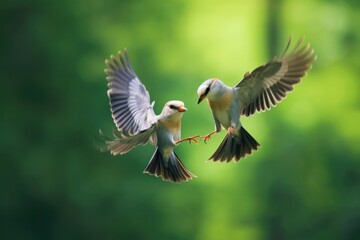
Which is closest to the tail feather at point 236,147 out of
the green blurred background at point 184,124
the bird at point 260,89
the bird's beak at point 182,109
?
the bird at point 260,89

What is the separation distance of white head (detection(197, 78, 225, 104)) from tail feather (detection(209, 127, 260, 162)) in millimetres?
262

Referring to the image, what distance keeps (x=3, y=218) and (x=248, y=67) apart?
2.69 metres

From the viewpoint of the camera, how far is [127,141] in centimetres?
253

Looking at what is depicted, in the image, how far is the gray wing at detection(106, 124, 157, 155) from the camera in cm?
249

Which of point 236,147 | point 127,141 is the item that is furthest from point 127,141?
point 236,147

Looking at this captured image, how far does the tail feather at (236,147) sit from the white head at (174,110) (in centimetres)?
30

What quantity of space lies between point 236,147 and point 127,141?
0.43m

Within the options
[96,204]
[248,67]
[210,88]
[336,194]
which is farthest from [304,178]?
[210,88]

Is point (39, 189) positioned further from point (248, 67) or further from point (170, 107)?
point (170, 107)

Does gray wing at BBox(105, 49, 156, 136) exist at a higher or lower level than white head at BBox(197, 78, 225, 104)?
higher

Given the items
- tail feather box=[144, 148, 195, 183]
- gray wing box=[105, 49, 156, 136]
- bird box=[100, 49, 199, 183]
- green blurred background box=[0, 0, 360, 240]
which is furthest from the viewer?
green blurred background box=[0, 0, 360, 240]

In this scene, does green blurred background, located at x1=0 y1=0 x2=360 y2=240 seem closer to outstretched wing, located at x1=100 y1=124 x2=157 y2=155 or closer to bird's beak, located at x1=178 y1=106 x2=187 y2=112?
outstretched wing, located at x1=100 y1=124 x2=157 y2=155

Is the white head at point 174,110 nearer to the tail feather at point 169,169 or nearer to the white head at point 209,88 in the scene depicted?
the white head at point 209,88

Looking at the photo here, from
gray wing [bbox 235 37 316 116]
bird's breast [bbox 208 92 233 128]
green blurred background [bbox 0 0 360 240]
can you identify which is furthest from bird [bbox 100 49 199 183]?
green blurred background [bbox 0 0 360 240]
